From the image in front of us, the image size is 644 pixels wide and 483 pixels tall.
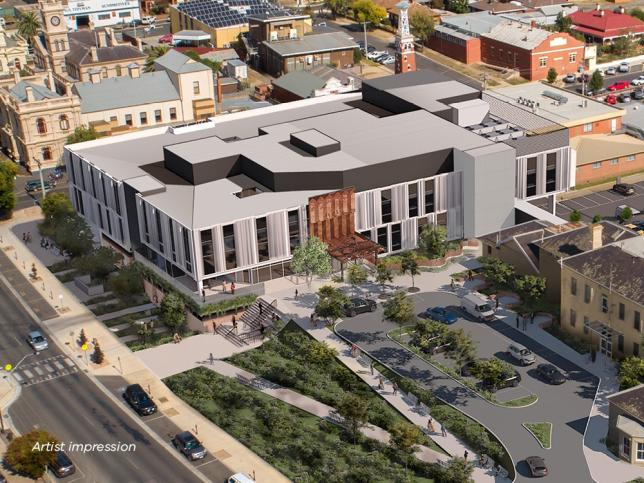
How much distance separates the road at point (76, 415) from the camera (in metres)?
94.8

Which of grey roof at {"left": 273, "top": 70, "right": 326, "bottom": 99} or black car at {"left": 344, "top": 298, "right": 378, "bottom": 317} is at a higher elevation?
grey roof at {"left": 273, "top": 70, "right": 326, "bottom": 99}

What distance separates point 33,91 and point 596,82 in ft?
304

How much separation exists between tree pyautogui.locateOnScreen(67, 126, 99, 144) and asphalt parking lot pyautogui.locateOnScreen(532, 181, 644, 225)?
65796 mm

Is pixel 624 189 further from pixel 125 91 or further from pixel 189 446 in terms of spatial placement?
pixel 125 91

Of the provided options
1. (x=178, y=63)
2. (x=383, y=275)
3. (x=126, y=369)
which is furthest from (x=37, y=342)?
(x=178, y=63)

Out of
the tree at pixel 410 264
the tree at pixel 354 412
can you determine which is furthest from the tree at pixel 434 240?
the tree at pixel 354 412

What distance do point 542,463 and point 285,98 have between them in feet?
368

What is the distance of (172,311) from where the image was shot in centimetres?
11712

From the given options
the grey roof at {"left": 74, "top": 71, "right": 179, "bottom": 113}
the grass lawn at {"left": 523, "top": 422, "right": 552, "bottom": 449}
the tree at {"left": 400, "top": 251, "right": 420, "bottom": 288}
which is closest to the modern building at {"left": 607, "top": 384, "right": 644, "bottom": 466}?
the grass lawn at {"left": 523, "top": 422, "right": 552, "bottom": 449}

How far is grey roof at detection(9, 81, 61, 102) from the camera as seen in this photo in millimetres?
171000

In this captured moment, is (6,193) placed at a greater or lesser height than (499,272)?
greater

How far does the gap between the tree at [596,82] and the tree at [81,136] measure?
8366 cm

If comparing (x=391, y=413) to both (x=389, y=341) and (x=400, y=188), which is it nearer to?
(x=389, y=341)

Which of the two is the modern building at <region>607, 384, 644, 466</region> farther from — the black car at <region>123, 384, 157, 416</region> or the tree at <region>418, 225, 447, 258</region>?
the black car at <region>123, 384, 157, 416</region>
